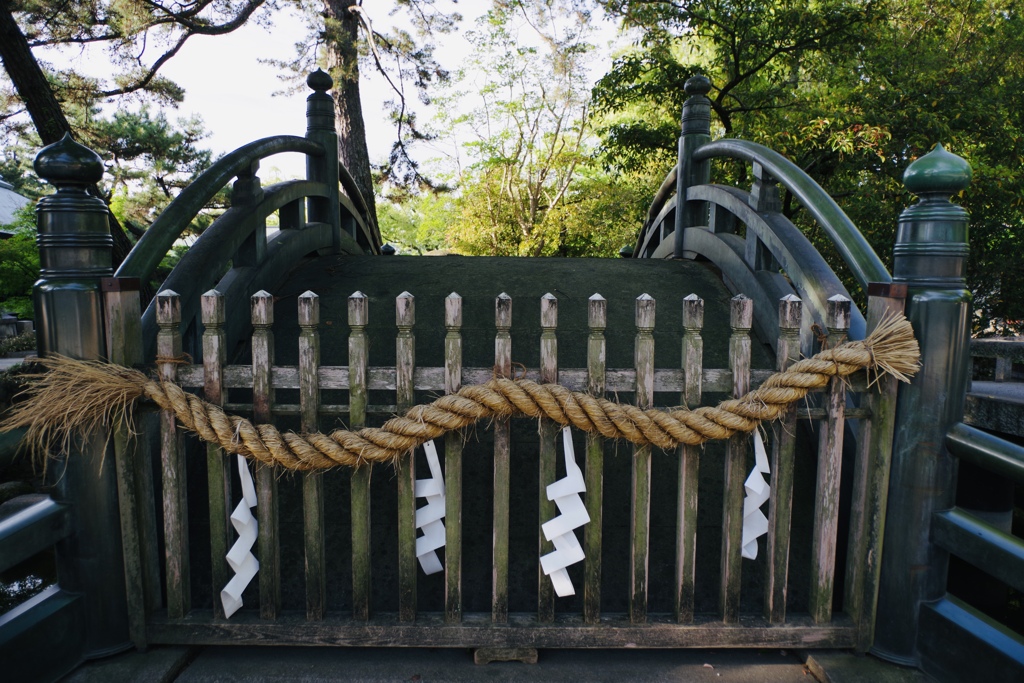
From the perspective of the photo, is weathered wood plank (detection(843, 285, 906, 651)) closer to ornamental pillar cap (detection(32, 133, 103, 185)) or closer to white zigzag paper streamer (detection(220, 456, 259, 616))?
white zigzag paper streamer (detection(220, 456, 259, 616))

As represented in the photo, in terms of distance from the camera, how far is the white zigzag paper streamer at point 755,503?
7.57 ft

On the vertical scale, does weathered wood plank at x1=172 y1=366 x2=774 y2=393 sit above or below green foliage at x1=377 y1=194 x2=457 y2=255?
below

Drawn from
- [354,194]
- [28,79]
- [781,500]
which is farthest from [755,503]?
[28,79]

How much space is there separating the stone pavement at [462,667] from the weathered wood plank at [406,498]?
19 cm

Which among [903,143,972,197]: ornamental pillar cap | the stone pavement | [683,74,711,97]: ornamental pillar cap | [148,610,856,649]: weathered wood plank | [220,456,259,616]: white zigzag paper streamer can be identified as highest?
[683,74,711,97]: ornamental pillar cap

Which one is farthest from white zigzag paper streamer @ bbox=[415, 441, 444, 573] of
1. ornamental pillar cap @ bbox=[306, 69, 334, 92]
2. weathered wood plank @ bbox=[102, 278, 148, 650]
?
ornamental pillar cap @ bbox=[306, 69, 334, 92]

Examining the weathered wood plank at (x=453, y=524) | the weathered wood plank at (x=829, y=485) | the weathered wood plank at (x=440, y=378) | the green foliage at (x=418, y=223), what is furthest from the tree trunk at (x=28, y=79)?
the green foliage at (x=418, y=223)

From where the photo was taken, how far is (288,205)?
450 cm

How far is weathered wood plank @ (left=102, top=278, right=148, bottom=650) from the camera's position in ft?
7.36

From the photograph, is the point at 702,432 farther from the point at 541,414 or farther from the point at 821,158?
the point at 821,158

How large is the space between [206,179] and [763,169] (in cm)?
272

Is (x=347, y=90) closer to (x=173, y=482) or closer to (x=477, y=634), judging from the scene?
(x=173, y=482)

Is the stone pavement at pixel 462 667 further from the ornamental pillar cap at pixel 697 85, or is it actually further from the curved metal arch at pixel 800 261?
the ornamental pillar cap at pixel 697 85

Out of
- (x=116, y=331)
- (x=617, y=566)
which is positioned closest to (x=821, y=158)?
(x=617, y=566)
